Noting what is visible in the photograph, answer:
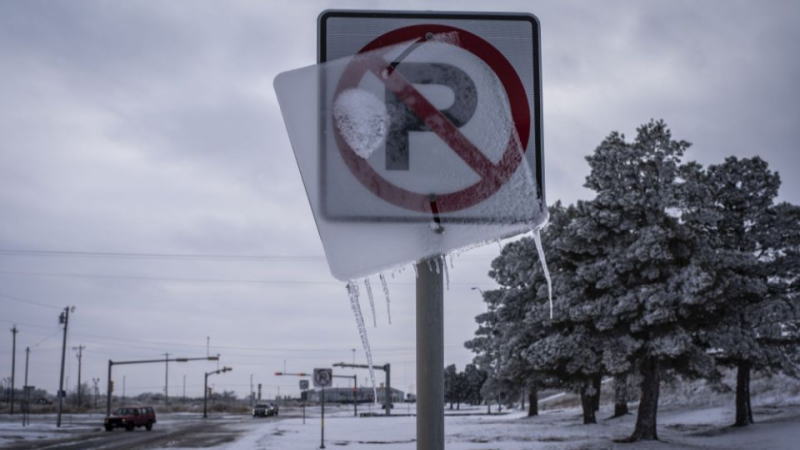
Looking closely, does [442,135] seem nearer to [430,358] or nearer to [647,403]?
[430,358]

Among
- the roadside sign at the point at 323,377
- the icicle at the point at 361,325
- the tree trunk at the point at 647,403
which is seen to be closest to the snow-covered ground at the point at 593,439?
the tree trunk at the point at 647,403

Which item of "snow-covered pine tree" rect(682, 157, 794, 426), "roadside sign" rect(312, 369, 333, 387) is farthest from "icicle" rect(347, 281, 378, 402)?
"roadside sign" rect(312, 369, 333, 387)

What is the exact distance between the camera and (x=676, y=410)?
51.4 metres

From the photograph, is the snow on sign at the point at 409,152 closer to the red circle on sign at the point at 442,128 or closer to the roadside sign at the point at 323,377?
the red circle on sign at the point at 442,128

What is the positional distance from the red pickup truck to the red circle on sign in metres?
49.2

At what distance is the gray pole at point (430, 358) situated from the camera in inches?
89.2

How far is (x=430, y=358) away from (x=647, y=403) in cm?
2754

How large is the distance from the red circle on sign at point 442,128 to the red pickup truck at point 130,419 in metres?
49.2

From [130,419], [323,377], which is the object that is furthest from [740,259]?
[130,419]

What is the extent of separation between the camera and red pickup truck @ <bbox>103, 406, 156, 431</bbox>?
47719mm

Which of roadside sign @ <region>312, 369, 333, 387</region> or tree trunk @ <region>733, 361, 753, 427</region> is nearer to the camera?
roadside sign @ <region>312, 369, 333, 387</region>

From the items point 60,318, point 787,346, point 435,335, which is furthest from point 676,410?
point 435,335

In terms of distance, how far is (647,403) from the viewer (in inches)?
1092

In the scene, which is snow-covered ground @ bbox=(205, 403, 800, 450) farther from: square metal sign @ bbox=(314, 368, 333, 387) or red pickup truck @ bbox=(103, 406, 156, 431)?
red pickup truck @ bbox=(103, 406, 156, 431)
